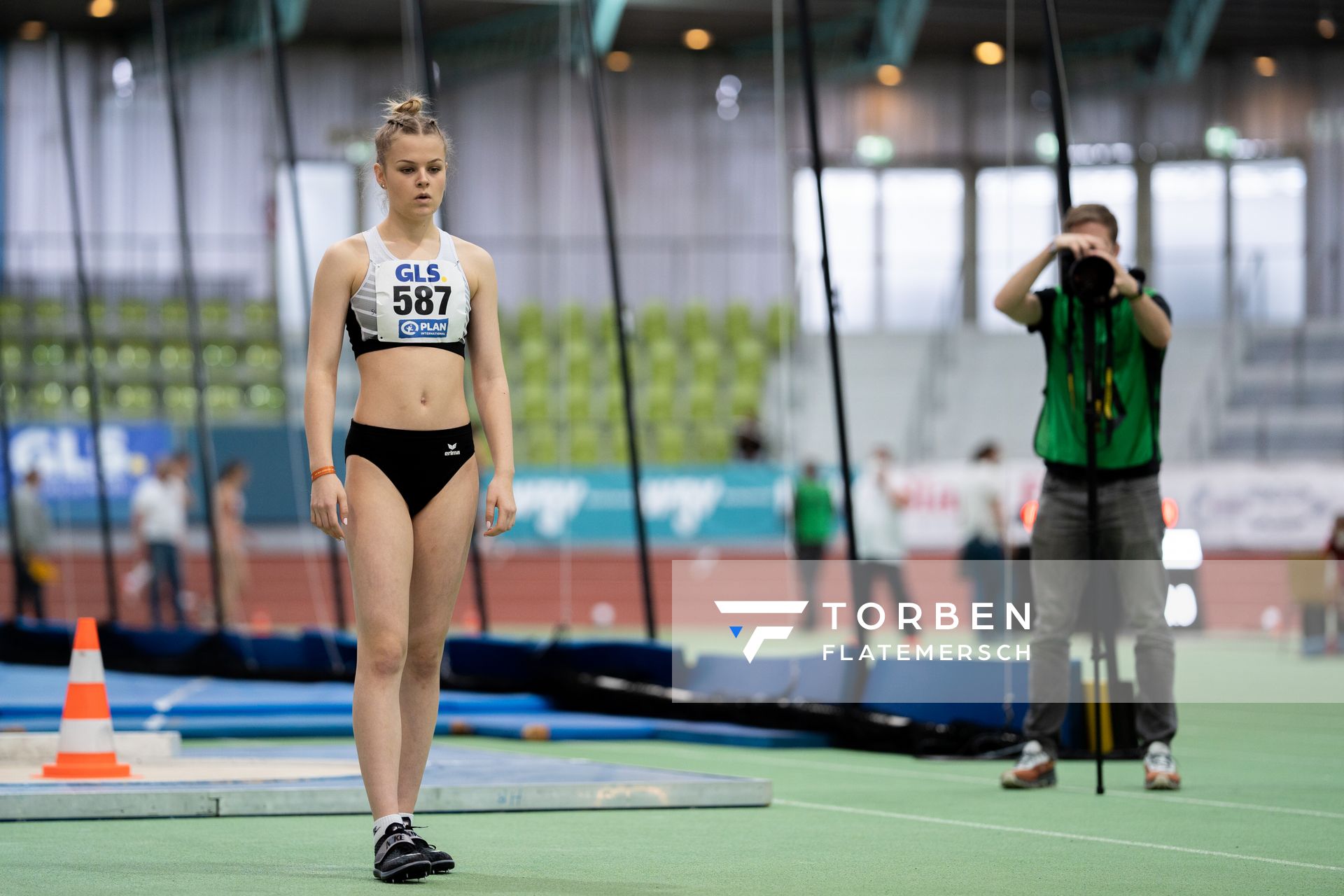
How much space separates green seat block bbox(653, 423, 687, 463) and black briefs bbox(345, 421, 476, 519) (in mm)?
15297

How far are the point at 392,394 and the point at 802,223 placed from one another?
18.6 metres

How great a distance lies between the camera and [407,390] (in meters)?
3.57

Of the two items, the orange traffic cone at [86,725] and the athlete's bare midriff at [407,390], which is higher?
the athlete's bare midriff at [407,390]

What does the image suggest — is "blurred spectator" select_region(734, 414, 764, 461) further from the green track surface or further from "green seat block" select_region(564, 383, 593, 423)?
the green track surface

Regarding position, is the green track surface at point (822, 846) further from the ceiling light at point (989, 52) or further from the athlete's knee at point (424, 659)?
the ceiling light at point (989, 52)

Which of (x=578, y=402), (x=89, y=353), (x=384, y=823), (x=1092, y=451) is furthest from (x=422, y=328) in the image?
(x=578, y=402)

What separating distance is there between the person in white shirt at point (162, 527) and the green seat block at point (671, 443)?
5.47 metres

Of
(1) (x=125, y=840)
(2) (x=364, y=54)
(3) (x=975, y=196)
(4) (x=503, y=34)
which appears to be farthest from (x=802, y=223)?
(1) (x=125, y=840)

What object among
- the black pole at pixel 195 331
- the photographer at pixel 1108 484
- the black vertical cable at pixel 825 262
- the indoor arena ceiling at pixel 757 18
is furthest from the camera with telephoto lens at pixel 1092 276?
the indoor arena ceiling at pixel 757 18

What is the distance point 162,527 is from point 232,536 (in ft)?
2.87

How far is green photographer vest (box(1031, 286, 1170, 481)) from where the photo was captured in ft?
17.0

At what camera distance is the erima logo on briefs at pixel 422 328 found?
359 centimetres

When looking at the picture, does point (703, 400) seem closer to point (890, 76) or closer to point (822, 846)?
point (890, 76)

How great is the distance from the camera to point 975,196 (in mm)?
22391
